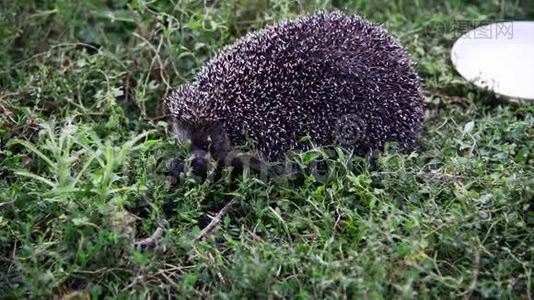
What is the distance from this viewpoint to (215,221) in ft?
11.6

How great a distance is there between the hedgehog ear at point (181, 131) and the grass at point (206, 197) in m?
0.09

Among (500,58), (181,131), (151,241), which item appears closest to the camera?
(151,241)

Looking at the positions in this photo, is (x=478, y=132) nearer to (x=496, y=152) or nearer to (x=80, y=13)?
(x=496, y=152)

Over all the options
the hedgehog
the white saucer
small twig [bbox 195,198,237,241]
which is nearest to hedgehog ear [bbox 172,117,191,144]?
the hedgehog

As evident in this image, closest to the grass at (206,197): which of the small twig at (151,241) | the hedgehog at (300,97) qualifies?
the small twig at (151,241)

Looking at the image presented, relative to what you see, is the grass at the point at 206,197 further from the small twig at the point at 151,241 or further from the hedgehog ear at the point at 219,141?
the hedgehog ear at the point at 219,141

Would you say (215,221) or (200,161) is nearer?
(215,221)

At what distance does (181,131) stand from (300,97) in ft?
2.38

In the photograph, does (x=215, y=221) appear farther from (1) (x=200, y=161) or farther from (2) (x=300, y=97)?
(2) (x=300, y=97)

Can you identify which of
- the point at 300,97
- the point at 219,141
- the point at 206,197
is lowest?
the point at 206,197

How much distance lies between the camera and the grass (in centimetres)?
310

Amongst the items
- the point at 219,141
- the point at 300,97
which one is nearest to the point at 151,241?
the point at 219,141

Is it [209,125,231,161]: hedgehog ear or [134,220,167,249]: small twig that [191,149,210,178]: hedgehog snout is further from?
[134,220,167,249]: small twig

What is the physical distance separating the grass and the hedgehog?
0.17 m
